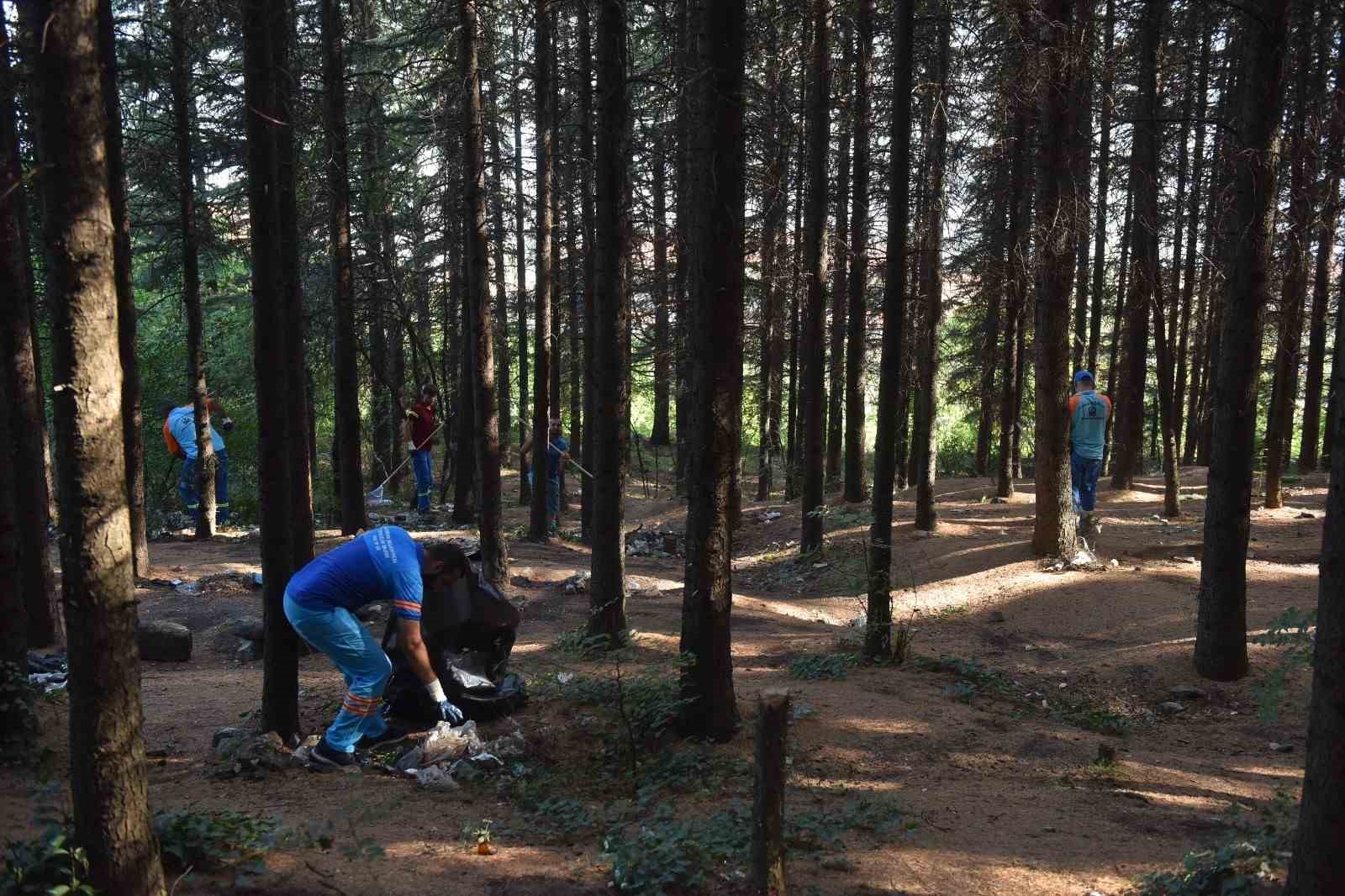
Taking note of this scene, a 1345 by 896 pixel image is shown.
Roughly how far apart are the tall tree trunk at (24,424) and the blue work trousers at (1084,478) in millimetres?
12585

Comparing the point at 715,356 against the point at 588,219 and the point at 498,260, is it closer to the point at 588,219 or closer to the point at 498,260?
the point at 588,219

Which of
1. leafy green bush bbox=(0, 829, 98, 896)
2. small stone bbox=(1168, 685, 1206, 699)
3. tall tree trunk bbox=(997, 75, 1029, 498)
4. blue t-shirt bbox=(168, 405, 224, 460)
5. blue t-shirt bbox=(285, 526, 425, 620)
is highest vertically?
tall tree trunk bbox=(997, 75, 1029, 498)

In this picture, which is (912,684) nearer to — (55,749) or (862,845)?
(862,845)

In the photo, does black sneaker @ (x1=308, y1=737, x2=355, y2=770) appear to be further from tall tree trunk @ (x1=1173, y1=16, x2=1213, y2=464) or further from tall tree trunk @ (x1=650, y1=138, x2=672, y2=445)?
tall tree trunk @ (x1=1173, y1=16, x2=1213, y2=464)

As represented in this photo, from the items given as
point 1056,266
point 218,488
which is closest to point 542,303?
point 1056,266

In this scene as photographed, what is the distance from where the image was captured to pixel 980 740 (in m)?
7.71

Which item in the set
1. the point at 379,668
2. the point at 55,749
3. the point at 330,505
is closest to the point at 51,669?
the point at 55,749

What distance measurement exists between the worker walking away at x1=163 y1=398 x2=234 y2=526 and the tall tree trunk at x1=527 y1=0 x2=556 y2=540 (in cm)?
591

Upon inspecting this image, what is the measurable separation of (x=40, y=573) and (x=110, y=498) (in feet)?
21.8

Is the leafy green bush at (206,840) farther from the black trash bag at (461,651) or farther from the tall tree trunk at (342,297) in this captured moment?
the tall tree trunk at (342,297)

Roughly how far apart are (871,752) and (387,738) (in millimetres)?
3770

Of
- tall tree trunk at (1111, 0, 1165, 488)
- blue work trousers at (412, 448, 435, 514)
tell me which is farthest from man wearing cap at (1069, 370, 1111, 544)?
blue work trousers at (412, 448, 435, 514)

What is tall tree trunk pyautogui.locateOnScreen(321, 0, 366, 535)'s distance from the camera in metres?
13.6

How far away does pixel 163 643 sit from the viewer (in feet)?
33.1
